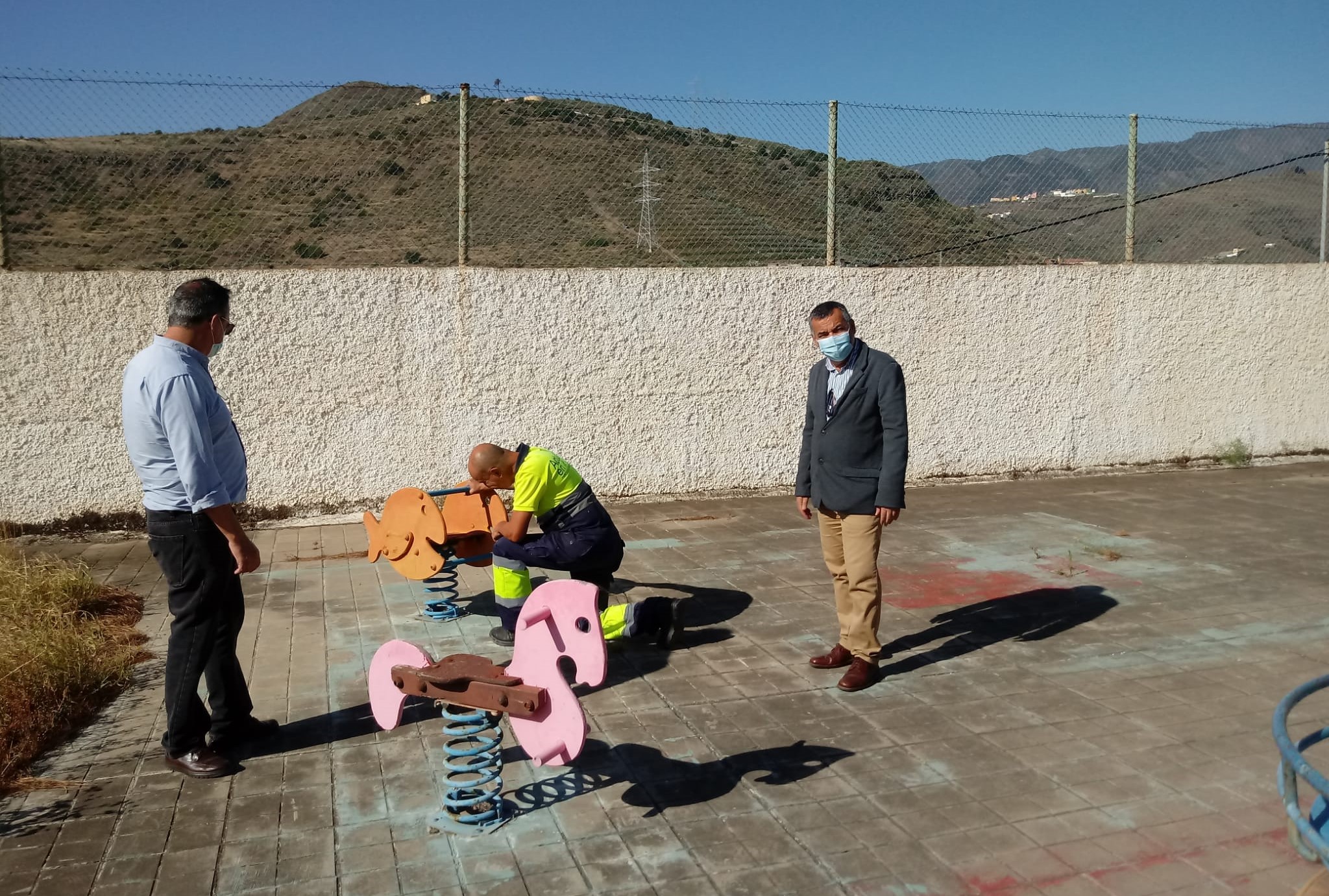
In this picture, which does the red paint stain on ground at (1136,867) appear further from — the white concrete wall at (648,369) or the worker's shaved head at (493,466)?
the white concrete wall at (648,369)

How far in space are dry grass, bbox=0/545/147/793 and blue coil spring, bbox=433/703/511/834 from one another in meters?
1.54

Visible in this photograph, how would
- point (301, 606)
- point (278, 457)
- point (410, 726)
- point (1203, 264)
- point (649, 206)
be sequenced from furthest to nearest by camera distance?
Result: point (1203, 264)
point (649, 206)
point (278, 457)
point (301, 606)
point (410, 726)

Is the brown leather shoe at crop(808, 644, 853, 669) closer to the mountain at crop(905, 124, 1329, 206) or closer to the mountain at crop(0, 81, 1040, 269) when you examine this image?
the mountain at crop(0, 81, 1040, 269)

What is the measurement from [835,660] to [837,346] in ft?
5.10

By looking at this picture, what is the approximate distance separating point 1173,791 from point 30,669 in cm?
476

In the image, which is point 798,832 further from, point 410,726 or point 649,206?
point 649,206

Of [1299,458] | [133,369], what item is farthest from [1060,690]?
[1299,458]

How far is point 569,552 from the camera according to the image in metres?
5.64

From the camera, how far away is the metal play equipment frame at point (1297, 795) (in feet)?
6.79

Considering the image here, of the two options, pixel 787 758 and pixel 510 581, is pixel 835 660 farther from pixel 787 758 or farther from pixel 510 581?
pixel 510 581

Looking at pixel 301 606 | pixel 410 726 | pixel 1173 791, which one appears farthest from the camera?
pixel 301 606

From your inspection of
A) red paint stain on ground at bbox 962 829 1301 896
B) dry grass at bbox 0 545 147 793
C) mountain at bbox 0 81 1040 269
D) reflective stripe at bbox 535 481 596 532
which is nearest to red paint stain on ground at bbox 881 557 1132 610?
reflective stripe at bbox 535 481 596 532

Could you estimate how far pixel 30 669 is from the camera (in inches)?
189

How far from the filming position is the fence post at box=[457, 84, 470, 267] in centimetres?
896
